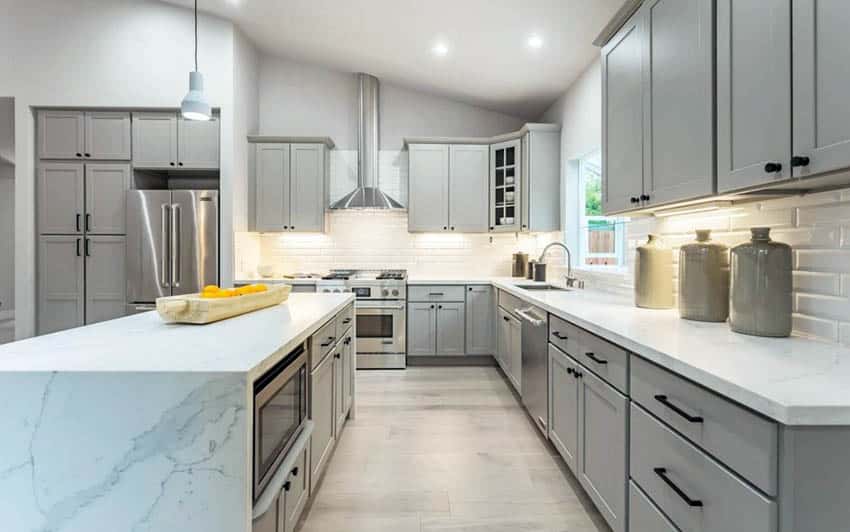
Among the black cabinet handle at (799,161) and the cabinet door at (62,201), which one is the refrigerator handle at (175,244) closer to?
the cabinet door at (62,201)

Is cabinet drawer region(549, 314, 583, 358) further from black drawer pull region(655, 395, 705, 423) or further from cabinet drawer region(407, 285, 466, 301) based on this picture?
cabinet drawer region(407, 285, 466, 301)

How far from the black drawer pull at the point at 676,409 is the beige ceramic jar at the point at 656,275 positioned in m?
1.11

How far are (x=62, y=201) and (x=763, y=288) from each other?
548 centimetres

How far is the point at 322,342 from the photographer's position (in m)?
2.09

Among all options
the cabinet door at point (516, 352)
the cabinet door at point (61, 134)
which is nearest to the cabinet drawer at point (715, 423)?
the cabinet door at point (516, 352)

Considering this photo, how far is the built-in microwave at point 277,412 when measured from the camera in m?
1.25

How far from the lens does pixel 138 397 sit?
1035 millimetres

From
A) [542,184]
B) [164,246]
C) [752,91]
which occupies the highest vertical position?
[542,184]

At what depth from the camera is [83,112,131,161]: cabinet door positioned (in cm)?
404

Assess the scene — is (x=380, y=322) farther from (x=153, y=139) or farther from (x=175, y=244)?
(x=153, y=139)

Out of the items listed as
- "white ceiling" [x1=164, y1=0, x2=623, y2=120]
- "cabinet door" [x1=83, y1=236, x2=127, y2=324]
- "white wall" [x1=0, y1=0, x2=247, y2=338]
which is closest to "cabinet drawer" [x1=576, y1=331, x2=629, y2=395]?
"white ceiling" [x1=164, y1=0, x2=623, y2=120]

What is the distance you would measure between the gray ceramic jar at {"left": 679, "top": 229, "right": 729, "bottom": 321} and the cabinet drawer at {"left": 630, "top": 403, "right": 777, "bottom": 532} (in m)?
0.69

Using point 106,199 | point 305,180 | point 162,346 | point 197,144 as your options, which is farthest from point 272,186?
point 162,346

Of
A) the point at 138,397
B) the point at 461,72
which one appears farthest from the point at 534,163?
the point at 138,397
